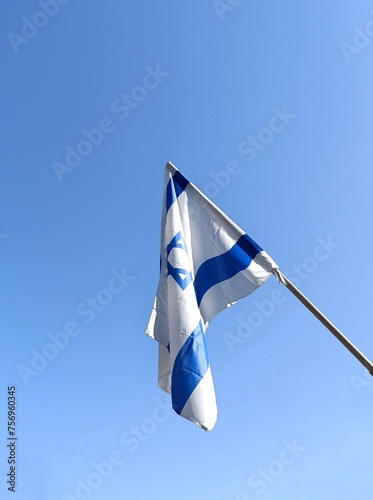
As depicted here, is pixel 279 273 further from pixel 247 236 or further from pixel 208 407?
pixel 208 407

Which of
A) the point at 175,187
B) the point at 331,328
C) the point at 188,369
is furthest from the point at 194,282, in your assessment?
the point at 331,328

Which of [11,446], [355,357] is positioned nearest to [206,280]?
[355,357]

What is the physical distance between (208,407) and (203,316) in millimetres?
1758

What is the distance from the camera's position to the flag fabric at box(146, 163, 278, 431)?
7727mm

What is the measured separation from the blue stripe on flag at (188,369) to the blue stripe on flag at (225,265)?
1122 mm

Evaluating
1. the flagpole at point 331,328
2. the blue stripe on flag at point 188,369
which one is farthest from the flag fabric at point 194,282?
the flagpole at point 331,328

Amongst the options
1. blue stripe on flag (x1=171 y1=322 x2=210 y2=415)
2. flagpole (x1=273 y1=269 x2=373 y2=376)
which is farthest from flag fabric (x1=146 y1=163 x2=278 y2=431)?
flagpole (x1=273 y1=269 x2=373 y2=376)

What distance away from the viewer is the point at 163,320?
8828 mm

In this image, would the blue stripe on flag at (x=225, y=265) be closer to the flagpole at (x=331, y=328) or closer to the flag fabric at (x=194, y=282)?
the flag fabric at (x=194, y=282)

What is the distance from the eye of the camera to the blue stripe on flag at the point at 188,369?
7.62 m

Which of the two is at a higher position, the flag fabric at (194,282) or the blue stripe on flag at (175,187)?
the blue stripe on flag at (175,187)

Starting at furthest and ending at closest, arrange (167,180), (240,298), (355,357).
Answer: (167,180)
(240,298)
(355,357)

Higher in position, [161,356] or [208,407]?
[161,356]

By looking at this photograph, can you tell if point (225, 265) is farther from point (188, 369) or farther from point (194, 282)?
point (188, 369)
